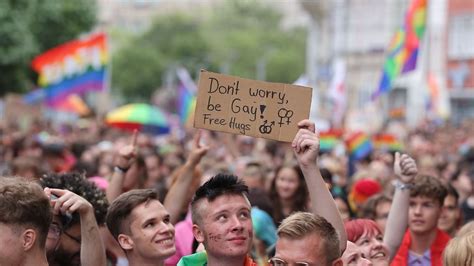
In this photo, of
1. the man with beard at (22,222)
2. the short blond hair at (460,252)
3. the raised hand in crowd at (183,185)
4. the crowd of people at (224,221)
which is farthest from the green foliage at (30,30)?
the short blond hair at (460,252)

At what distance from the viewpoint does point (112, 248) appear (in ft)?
21.2

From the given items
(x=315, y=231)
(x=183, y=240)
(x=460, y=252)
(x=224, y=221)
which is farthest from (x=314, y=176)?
(x=183, y=240)

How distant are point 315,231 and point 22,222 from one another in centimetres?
127

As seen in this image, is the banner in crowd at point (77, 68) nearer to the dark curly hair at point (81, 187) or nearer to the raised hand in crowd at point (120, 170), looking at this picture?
→ the raised hand in crowd at point (120, 170)

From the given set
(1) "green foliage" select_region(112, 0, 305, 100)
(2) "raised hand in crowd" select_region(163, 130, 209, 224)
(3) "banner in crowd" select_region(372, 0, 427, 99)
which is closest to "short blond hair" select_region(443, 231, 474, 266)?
(2) "raised hand in crowd" select_region(163, 130, 209, 224)

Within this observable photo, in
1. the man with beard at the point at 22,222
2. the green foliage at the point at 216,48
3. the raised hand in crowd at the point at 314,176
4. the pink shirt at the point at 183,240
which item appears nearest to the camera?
the man with beard at the point at 22,222

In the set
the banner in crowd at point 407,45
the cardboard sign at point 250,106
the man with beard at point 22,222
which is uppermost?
the banner in crowd at point 407,45

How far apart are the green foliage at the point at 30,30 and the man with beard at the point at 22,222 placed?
26.5m

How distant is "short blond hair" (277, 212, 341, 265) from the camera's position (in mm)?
4883

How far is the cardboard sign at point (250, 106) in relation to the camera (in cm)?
576

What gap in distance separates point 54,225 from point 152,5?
12170 centimetres

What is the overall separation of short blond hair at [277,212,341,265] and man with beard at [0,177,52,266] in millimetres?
1050

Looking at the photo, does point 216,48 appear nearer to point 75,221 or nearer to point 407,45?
point 407,45

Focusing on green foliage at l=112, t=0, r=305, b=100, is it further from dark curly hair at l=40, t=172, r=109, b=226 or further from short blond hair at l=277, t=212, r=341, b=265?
short blond hair at l=277, t=212, r=341, b=265
